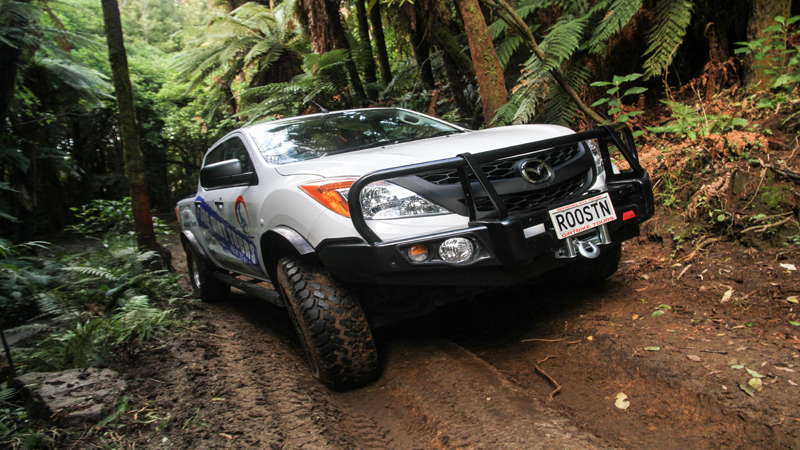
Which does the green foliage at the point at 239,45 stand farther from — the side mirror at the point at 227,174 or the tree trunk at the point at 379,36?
the side mirror at the point at 227,174

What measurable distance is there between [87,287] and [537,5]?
5.62 m

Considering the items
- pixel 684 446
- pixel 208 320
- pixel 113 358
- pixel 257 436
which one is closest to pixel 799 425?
pixel 684 446

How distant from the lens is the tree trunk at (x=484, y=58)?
518 cm

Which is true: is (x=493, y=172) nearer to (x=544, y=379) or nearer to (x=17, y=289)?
(x=544, y=379)

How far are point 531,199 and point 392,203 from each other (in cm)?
71

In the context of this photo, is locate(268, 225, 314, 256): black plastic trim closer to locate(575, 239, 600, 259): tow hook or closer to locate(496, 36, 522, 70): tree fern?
locate(575, 239, 600, 259): tow hook

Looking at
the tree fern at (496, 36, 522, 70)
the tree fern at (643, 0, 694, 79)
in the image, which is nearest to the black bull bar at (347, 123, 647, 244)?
the tree fern at (643, 0, 694, 79)

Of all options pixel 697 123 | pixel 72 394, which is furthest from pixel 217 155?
pixel 697 123

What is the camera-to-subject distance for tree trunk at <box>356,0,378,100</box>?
29.3ft

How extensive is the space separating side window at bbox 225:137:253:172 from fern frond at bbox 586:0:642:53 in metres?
3.52

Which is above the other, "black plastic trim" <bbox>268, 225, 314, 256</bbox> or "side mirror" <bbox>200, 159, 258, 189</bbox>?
"side mirror" <bbox>200, 159, 258, 189</bbox>

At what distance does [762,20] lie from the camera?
14.2ft

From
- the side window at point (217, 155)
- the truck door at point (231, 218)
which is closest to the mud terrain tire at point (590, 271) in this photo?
the truck door at point (231, 218)

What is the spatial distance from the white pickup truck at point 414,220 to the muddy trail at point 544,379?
0.32 metres
